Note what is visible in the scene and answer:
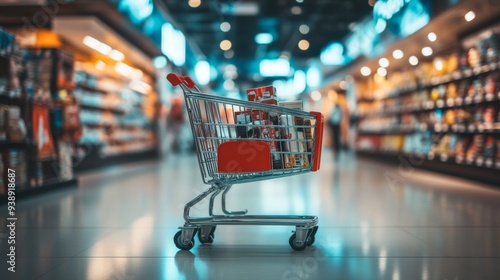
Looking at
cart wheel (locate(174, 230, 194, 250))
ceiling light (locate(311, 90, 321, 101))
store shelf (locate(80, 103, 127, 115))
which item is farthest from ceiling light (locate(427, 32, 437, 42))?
ceiling light (locate(311, 90, 321, 101))

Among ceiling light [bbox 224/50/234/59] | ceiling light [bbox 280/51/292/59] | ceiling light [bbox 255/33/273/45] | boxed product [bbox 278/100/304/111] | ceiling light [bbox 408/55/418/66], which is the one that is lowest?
boxed product [bbox 278/100/304/111]

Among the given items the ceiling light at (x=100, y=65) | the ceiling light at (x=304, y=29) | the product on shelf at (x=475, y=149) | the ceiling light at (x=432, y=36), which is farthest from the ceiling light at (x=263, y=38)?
the product on shelf at (x=475, y=149)

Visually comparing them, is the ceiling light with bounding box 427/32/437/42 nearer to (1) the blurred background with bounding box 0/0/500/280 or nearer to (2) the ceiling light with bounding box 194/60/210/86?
(1) the blurred background with bounding box 0/0/500/280

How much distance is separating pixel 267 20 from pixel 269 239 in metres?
11.5

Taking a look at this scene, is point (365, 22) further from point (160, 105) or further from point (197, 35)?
point (197, 35)

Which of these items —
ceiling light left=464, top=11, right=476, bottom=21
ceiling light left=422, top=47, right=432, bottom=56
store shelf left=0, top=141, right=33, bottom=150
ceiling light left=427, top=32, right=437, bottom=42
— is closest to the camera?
store shelf left=0, top=141, right=33, bottom=150

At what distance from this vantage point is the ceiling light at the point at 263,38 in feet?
54.8

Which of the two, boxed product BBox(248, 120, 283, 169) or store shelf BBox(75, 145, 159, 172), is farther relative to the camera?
store shelf BBox(75, 145, 159, 172)

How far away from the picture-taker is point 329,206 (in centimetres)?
413

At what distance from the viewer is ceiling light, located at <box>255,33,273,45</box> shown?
16.7 m

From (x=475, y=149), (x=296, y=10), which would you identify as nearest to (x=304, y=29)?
(x=296, y=10)

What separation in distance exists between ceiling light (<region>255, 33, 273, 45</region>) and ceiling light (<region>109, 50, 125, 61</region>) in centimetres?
776

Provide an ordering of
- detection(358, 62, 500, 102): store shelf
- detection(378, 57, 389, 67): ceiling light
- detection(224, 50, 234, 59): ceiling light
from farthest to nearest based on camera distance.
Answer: detection(224, 50, 234, 59): ceiling light < detection(378, 57, 389, 67): ceiling light < detection(358, 62, 500, 102): store shelf

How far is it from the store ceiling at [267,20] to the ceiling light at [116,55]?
8.25 feet
